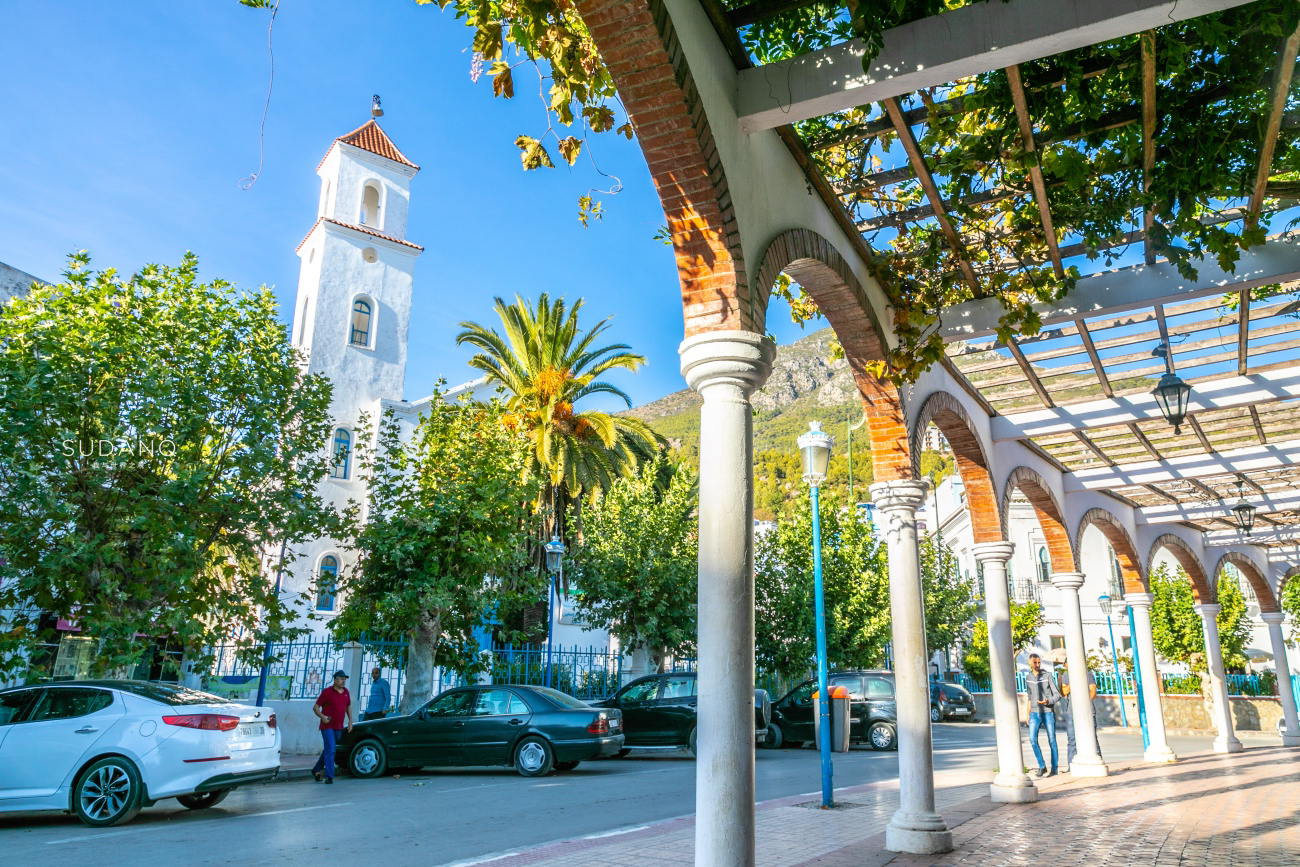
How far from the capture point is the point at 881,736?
795 inches

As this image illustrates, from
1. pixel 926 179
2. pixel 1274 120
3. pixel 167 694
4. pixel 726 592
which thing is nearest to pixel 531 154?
pixel 726 592

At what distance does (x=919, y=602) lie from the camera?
24.6 feet

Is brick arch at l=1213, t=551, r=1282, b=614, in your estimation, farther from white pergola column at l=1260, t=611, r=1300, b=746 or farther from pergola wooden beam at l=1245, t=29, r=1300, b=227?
pergola wooden beam at l=1245, t=29, r=1300, b=227

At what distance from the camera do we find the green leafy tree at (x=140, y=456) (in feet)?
38.4

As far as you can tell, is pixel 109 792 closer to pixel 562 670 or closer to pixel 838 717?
pixel 838 717

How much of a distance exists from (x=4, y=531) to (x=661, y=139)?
1131 centimetres

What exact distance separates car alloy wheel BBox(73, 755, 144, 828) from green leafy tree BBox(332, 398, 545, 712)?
23.7 feet

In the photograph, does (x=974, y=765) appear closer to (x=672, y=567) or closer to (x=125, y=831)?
(x=672, y=567)

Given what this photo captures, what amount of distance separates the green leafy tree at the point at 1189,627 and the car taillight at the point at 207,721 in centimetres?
3321

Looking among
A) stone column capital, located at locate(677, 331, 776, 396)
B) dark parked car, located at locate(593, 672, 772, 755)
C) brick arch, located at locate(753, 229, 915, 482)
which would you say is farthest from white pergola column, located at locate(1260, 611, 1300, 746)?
stone column capital, located at locate(677, 331, 776, 396)

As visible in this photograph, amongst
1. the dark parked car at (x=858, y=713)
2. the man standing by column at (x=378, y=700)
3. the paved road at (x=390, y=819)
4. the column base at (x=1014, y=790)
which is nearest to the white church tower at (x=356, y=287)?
the man standing by column at (x=378, y=700)

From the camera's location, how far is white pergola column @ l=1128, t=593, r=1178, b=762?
51.4 feet

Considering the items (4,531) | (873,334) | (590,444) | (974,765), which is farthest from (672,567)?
(873,334)

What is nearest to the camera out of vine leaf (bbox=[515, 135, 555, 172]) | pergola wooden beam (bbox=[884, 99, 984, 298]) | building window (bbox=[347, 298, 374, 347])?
vine leaf (bbox=[515, 135, 555, 172])
